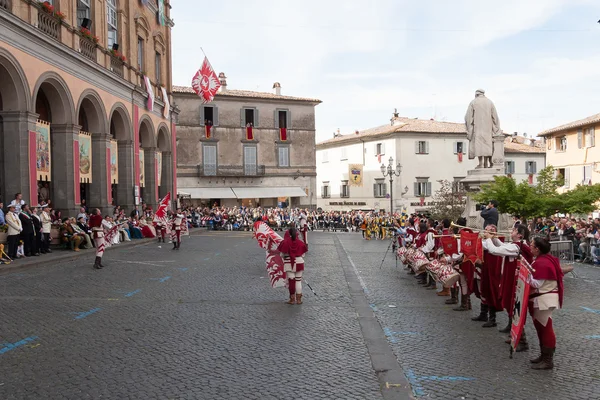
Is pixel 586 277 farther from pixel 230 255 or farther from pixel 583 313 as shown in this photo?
pixel 230 255

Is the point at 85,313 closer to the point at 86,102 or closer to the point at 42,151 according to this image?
the point at 42,151

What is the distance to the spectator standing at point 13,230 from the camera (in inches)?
663

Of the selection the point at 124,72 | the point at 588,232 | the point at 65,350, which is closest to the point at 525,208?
the point at 588,232

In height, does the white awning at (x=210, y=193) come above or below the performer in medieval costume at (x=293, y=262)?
above

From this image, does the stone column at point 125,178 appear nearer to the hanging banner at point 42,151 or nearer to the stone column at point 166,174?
the stone column at point 166,174

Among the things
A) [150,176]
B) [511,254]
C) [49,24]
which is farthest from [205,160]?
[511,254]

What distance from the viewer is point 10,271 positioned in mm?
15234

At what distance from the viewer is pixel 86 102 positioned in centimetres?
2672

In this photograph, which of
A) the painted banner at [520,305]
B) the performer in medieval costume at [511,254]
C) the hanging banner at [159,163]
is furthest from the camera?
the hanging banner at [159,163]

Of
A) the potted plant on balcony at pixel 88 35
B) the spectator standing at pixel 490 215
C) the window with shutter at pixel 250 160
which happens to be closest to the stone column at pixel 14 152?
the potted plant on balcony at pixel 88 35

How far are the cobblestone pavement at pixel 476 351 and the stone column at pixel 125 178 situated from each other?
70.9 feet

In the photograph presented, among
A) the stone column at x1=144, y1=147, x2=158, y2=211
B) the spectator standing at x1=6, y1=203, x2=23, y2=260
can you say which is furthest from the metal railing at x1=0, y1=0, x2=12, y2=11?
the stone column at x1=144, y1=147, x2=158, y2=211

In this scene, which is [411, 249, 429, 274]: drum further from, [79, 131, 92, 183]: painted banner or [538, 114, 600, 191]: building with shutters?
[538, 114, 600, 191]: building with shutters

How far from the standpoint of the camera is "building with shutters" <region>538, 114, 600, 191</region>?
42.3 metres
